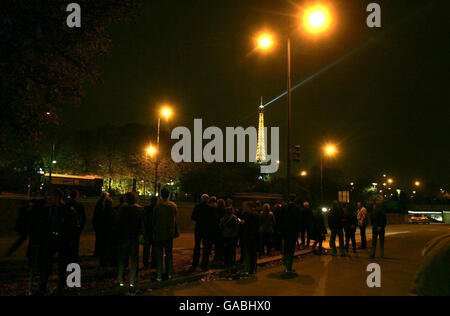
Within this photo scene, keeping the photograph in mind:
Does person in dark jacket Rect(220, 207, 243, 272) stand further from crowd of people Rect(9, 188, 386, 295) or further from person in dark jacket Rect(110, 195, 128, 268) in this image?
person in dark jacket Rect(110, 195, 128, 268)

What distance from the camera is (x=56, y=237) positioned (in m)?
6.86

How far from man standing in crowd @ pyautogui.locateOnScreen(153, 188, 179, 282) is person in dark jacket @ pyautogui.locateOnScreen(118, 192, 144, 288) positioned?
0.54 m

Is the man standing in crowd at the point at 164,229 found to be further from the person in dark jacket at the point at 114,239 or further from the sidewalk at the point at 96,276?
the person in dark jacket at the point at 114,239

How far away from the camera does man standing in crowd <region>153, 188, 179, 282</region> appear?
322 inches

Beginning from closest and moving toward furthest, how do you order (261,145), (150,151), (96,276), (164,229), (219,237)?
(164,229), (96,276), (219,237), (150,151), (261,145)

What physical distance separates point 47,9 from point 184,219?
768 inches

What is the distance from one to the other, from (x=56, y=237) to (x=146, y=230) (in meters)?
2.61

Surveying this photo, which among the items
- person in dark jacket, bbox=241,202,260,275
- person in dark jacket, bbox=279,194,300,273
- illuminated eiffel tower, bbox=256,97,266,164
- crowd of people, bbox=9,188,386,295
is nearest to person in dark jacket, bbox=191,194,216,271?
crowd of people, bbox=9,188,386,295

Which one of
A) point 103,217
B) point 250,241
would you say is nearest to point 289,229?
point 250,241

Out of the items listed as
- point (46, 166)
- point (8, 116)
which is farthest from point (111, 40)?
point (46, 166)

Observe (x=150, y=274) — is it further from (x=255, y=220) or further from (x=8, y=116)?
(x=8, y=116)

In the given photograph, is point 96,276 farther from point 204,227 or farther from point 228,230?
point 228,230

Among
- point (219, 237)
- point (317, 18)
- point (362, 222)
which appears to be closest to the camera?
point (219, 237)

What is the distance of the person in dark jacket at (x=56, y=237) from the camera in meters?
6.76
